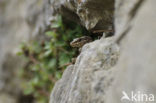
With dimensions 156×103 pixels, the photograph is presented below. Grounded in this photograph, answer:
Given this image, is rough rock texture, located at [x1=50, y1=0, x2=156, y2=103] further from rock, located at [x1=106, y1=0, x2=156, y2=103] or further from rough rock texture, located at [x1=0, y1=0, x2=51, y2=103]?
rough rock texture, located at [x1=0, y1=0, x2=51, y2=103]

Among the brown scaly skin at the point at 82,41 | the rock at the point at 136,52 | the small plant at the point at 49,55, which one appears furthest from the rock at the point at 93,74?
the small plant at the point at 49,55

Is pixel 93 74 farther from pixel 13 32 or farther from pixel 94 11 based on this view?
pixel 13 32

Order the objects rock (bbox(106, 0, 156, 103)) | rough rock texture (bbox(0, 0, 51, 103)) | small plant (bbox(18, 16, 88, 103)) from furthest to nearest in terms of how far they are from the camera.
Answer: rough rock texture (bbox(0, 0, 51, 103)) < small plant (bbox(18, 16, 88, 103)) < rock (bbox(106, 0, 156, 103))

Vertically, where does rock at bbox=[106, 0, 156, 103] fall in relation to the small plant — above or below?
above

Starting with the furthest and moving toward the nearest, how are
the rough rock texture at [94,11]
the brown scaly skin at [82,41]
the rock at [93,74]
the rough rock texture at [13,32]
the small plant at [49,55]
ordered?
the rough rock texture at [13,32]
the small plant at [49,55]
the brown scaly skin at [82,41]
the rough rock texture at [94,11]
the rock at [93,74]

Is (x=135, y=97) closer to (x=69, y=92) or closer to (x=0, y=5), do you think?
(x=69, y=92)

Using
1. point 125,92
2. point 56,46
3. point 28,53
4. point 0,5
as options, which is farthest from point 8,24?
point 125,92

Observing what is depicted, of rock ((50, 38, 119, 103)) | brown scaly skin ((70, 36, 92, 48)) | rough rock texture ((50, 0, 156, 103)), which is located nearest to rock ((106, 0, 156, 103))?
rough rock texture ((50, 0, 156, 103))

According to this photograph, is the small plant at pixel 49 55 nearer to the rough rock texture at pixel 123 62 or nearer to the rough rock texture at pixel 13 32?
the rough rock texture at pixel 13 32
